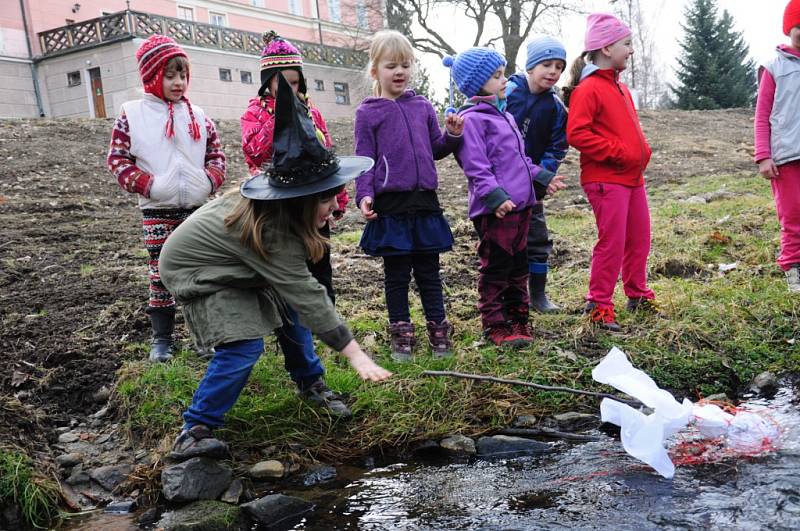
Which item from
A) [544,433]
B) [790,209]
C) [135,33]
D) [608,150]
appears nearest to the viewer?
[544,433]

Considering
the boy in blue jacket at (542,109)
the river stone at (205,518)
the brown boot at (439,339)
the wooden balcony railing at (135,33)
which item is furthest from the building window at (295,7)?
the river stone at (205,518)

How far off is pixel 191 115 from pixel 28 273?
3.21 m

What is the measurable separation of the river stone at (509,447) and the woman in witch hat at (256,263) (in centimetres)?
79

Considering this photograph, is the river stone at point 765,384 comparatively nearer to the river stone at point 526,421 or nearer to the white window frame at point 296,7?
the river stone at point 526,421

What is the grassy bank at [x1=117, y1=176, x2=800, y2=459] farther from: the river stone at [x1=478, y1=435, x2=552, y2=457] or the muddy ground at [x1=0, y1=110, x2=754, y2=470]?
the muddy ground at [x1=0, y1=110, x2=754, y2=470]

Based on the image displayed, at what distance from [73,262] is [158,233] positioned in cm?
326

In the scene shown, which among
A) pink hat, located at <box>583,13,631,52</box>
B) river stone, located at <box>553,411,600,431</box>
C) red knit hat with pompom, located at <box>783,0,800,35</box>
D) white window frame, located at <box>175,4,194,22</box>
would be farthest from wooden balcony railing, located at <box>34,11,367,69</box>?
river stone, located at <box>553,411,600,431</box>

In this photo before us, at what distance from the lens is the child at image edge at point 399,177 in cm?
419

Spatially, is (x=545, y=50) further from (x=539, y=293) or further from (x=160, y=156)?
(x=160, y=156)

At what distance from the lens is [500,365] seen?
421cm

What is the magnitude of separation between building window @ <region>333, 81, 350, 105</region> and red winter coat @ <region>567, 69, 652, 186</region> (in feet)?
102

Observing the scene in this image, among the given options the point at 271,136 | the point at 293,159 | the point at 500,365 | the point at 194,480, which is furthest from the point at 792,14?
the point at 194,480

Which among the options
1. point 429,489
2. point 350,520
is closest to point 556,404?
point 429,489

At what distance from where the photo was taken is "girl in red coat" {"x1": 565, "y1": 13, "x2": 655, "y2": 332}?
462 cm
